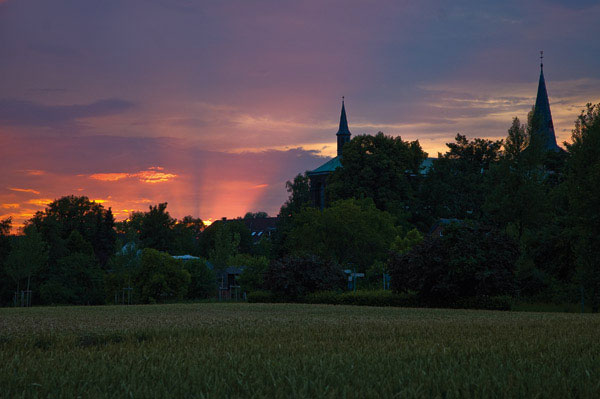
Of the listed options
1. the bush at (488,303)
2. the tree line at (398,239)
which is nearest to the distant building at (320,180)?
→ the tree line at (398,239)

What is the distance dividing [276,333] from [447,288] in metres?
19.3

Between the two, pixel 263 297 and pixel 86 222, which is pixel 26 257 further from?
pixel 86 222

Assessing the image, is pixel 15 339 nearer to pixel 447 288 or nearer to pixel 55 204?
pixel 447 288

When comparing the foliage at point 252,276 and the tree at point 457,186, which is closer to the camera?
the foliage at point 252,276

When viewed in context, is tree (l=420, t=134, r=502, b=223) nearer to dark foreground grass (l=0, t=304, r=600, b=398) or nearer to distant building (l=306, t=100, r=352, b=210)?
distant building (l=306, t=100, r=352, b=210)

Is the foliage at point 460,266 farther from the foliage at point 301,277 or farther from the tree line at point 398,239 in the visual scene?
the foliage at point 301,277

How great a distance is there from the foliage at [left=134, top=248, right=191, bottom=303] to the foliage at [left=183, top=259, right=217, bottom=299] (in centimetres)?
251

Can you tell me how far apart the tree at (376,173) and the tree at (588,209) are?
33.8 meters

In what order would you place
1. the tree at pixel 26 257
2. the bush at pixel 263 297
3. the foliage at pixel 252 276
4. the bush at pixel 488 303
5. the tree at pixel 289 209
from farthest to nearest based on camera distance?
1. the tree at pixel 289 209
2. the foliage at pixel 252 276
3. the tree at pixel 26 257
4. the bush at pixel 263 297
5. the bush at pixel 488 303

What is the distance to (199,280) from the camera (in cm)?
5409

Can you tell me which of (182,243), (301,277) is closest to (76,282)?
(182,243)

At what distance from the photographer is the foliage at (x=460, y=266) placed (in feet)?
90.5

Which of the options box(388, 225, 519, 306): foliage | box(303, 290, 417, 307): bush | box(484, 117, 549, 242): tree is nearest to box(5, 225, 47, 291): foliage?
box(303, 290, 417, 307): bush

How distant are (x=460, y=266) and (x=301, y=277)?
42.2ft
